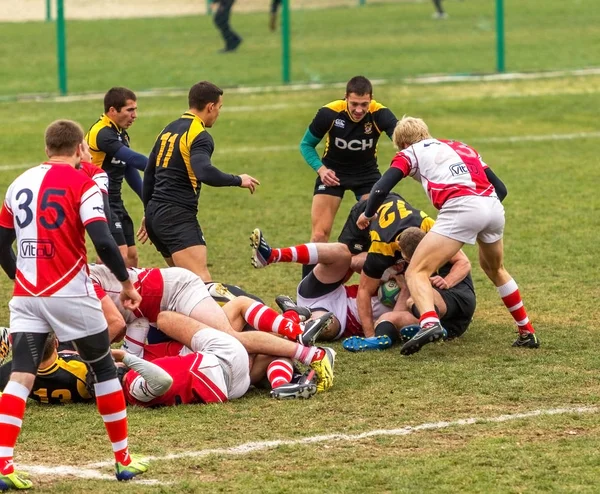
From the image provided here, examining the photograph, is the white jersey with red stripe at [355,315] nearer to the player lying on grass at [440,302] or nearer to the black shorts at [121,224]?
the player lying on grass at [440,302]

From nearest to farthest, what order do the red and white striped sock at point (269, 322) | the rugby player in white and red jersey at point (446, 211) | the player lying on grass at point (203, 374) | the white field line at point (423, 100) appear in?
the player lying on grass at point (203, 374), the red and white striped sock at point (269, 322), the rugby player in white and red jersey at point (446, 211), the white field line at point (423, 100)

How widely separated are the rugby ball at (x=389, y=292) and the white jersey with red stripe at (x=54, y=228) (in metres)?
3.75

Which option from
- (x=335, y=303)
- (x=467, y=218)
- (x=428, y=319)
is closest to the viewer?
(x=428, y=319)

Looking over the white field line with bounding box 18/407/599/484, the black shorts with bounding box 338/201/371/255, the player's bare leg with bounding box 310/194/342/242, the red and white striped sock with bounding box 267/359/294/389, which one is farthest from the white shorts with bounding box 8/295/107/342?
the player's bare leg with bounding box 310/194/342/242

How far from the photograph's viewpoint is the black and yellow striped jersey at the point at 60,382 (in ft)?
26.1

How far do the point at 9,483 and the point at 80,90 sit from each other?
19.0 m

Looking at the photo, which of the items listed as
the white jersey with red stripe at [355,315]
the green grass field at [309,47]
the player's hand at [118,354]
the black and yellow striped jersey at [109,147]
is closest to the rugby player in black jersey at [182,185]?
the black and yellow striped jersey at [109,147]

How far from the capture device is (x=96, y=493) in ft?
20.6

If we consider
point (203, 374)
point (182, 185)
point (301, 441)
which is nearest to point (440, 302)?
point (203, 374)

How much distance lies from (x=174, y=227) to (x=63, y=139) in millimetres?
3525

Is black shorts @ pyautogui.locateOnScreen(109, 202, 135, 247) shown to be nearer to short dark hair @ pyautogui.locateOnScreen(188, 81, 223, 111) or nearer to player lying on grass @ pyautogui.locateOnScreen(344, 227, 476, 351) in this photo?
short dark hair @ pyautogui.locateOnScreen(188, 81, 223, 111)

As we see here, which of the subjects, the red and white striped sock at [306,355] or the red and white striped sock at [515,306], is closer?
the red and white striped sock at [306,355]

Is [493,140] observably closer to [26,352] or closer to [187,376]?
[187,376]

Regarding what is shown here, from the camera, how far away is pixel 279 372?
26.9 feet
